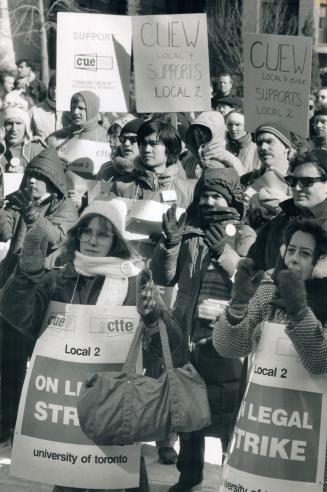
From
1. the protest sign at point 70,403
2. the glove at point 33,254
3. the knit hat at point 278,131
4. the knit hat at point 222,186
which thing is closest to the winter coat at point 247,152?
the knit hat at point 278,131

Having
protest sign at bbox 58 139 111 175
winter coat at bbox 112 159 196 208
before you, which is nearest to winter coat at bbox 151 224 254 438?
winter coat at bbox 112 159 196 208

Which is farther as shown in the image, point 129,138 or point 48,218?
point 129,138

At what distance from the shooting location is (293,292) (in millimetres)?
4824

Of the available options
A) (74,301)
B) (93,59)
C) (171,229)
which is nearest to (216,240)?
(171,229)

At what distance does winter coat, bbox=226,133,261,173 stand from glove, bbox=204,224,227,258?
5.34 meters

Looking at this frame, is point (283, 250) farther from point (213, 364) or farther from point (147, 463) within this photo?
point (147, 463)

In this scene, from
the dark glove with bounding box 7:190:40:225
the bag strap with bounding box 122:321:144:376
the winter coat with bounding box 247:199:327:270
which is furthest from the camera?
the dark glove with bounding box 7:190:40:225

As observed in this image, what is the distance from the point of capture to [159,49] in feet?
35.1

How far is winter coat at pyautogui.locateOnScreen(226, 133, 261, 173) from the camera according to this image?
38.2 feet

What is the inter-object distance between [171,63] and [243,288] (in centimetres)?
568

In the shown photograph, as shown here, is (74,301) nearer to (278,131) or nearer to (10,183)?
(278,131)

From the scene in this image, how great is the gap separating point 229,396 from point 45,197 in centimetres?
194

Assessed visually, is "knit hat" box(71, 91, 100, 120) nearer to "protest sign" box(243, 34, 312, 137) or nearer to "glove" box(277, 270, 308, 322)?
"protest sign" box(243, 34, 312, 137)

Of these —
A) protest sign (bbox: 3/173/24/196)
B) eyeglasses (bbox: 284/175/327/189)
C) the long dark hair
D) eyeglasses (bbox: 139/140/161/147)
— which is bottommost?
protest sign (bbox: 3/173/24/196)
